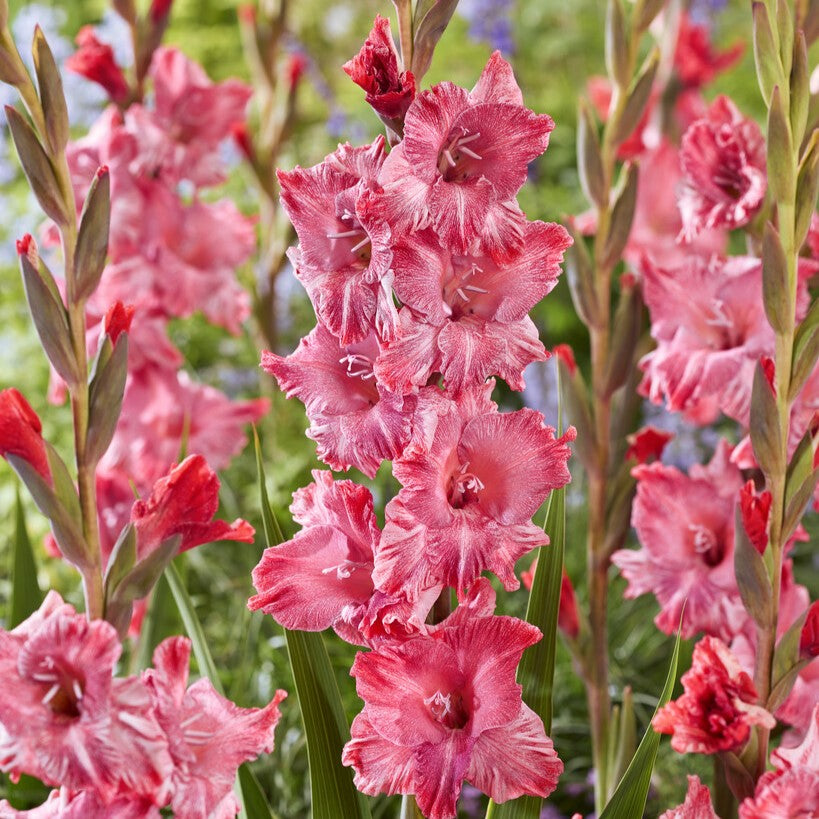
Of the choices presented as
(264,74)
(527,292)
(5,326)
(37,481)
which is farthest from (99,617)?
(5,326)

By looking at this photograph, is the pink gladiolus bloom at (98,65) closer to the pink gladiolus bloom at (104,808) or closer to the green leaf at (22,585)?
the green leaf at (22,585)

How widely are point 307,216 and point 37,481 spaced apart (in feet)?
0.87

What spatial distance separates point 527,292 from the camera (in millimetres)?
714

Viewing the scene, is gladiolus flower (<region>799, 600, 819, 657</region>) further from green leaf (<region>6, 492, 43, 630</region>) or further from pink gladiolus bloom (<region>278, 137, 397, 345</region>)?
green leaf (<region>6, 492, 43, 630</region>)

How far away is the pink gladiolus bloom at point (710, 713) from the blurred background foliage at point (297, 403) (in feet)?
1.54

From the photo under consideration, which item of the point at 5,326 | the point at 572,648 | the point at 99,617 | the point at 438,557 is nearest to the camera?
the point at 438,557

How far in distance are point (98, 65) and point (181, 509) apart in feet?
2.55

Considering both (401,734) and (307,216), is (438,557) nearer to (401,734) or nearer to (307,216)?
(401,734)

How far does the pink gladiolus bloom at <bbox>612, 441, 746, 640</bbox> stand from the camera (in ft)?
3.50

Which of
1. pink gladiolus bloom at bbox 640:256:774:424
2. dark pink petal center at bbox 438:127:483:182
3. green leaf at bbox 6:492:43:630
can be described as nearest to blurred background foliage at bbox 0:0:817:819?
green leaf at bbox 6:492:43:630

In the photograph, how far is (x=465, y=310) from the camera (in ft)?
2.36

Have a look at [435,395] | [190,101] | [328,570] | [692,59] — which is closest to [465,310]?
[435,395]

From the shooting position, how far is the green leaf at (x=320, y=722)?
Result: 33.7 inches

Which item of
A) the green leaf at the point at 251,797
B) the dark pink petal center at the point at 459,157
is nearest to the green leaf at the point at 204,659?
the green leaf at the point at 251,797
